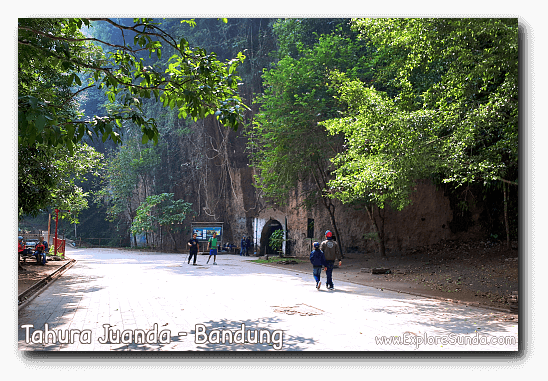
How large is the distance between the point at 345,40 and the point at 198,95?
55.2ft

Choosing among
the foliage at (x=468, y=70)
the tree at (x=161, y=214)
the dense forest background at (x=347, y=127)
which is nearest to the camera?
the foliage at (x=468, y=70)

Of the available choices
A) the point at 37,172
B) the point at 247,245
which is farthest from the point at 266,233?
the point at 37,172

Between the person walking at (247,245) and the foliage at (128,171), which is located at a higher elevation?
the foliage at (128,171)

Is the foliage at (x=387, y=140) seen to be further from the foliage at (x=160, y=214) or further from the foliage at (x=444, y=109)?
the foliage at (x=160, y=214)

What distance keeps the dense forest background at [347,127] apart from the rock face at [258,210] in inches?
8.0

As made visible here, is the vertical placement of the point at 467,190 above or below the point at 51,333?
above

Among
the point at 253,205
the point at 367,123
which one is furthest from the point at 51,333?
the point at 253,205

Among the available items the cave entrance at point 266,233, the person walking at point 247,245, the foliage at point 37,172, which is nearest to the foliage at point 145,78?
the foliage at point 37,172

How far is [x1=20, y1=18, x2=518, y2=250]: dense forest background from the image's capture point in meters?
10.1

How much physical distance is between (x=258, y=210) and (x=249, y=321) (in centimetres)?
2715

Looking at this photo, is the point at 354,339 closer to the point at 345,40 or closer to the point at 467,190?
the point at 467,190

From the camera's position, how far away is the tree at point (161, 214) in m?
35.0
